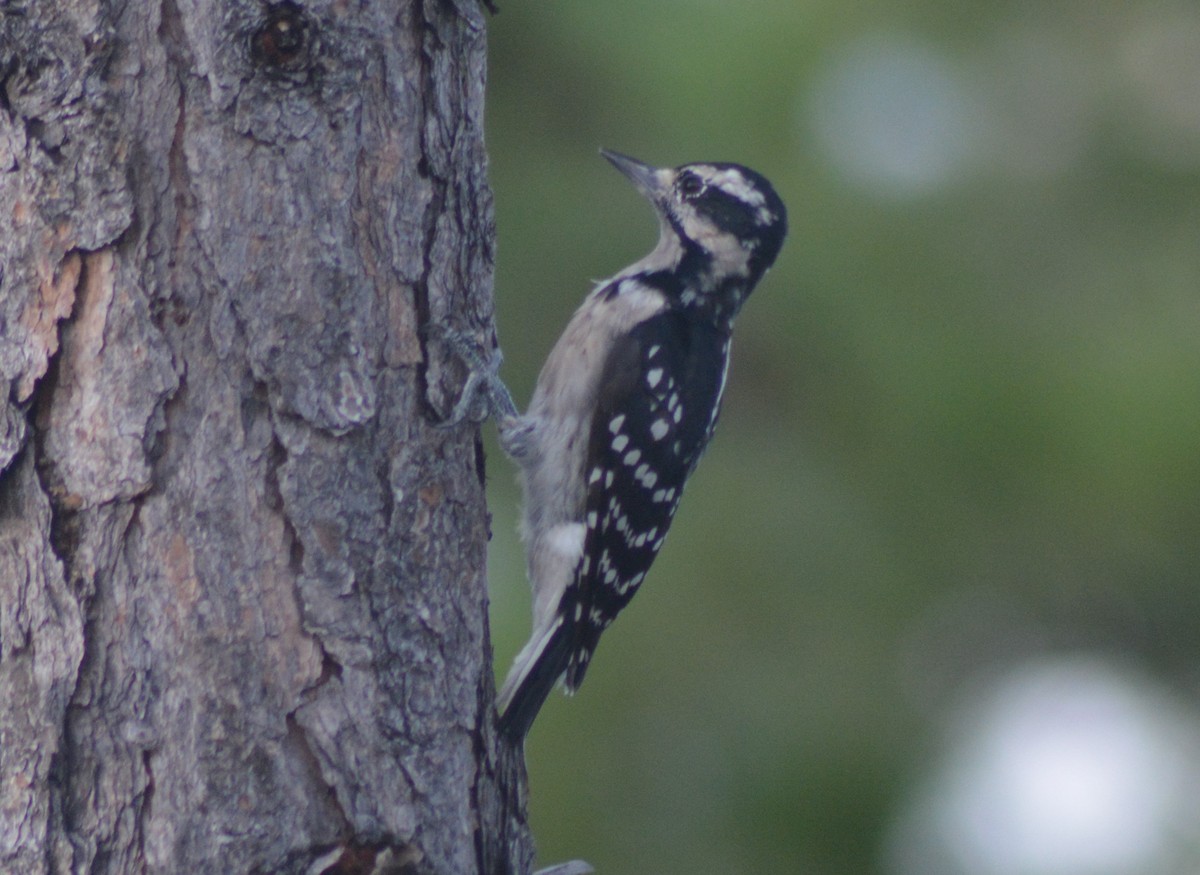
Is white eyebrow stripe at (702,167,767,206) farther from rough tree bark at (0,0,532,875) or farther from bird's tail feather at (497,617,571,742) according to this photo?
rough tree bark at (0,0,532,875)

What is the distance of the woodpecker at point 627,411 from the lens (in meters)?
Result: 3.66

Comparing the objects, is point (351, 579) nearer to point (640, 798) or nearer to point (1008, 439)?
point (640, 798)

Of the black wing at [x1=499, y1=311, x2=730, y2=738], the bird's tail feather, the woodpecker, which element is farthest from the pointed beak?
the bird's tail feather

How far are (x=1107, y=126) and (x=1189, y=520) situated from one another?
50.0 inches

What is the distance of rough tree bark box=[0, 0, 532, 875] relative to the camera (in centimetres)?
222

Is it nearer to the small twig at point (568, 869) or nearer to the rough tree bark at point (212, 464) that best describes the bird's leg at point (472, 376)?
the rough tree bark at point (212, 464)

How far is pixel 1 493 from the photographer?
→ 2.24 m

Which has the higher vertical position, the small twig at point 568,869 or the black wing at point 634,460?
the black wing at point 634,460

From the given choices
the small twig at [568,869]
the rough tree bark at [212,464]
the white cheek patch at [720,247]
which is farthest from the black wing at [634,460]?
the rough tree bark at [212,464]

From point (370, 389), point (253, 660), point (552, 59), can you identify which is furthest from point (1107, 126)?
point (253, 660)

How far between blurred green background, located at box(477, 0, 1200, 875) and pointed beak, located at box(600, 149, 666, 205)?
38 cm

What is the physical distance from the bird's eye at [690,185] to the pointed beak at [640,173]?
0.05 meters

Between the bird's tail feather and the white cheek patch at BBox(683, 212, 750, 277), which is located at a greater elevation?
the white cheek patch at BBox(683, 212, 750, 277)

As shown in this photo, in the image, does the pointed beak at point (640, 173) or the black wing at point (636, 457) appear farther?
the pointed beak at point (640, 173)
